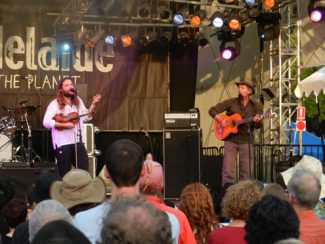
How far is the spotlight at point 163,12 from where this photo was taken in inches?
503

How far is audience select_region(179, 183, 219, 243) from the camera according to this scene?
4484 millimetres

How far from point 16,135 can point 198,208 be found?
8.31 metres

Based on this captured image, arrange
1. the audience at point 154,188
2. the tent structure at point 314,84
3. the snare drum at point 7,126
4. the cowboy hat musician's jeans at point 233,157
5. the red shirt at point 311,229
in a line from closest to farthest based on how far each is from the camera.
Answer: the audience at point 154,188, the red shirt at point 311,229, the cowboy hat musician's jeans at point 233,157, the tent structure at point 314,84, the snare drum at point 7,126

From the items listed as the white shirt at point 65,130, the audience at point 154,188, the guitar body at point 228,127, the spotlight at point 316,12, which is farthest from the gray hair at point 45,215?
the spotlight at point 316,12

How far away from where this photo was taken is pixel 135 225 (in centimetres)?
202

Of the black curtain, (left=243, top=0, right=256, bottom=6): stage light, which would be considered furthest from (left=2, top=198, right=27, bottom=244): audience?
the black curtain

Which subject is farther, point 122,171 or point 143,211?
point 122,171

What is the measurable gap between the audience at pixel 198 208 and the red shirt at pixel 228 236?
0.73 m

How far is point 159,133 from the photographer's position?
13.7 m

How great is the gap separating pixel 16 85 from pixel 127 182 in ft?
33.8

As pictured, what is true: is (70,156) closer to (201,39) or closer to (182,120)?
(182,120)

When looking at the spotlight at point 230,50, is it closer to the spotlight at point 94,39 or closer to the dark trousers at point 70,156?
the spotlight at point 94,39

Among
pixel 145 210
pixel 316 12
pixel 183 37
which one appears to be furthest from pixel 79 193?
pixel 183 37

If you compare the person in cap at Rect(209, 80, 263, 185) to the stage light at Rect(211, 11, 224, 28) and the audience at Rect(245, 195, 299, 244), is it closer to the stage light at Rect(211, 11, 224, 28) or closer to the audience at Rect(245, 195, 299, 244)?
the stage light at Rect(211, 11, 224, 28)
